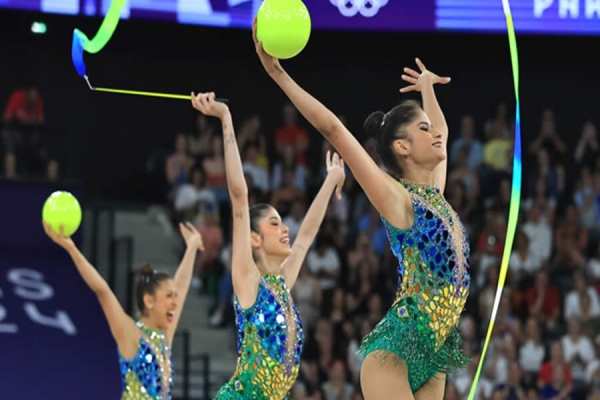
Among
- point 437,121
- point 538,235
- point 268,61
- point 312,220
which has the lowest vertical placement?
point 538,235

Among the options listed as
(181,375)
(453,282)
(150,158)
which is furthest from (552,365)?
(453,282)

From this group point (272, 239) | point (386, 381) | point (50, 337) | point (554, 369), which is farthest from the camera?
point (554, 369)

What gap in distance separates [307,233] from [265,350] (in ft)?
2.88

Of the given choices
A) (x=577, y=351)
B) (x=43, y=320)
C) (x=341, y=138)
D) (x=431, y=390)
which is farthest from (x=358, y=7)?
(x=341, y=138)

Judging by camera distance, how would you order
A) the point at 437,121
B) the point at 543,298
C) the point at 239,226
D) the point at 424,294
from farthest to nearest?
the point at 543,298
the point at 239,226
the point at 437,121
the point at 424,294

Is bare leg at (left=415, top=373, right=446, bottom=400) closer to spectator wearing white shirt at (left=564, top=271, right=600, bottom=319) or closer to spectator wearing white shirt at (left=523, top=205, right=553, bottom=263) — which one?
spectator wearing white shirt at (left=564, top=271, right=600, bottom=319)

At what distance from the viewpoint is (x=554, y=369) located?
10922mm

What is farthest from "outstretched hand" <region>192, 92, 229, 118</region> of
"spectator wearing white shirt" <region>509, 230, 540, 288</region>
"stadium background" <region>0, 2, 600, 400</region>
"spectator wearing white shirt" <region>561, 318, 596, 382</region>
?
"spectator wearing white shirt" <region>509, 230, 540, 288</region>

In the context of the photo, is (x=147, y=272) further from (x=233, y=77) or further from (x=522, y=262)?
(x=233, y=77)

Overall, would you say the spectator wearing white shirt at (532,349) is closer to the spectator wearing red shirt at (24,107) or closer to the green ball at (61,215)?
the spectator wearing red shirt at (24,107)

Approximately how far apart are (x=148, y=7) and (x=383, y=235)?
10.5ft

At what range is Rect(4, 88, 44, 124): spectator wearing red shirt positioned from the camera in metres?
12.6

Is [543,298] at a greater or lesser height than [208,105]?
lesser

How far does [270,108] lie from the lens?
14.8m
